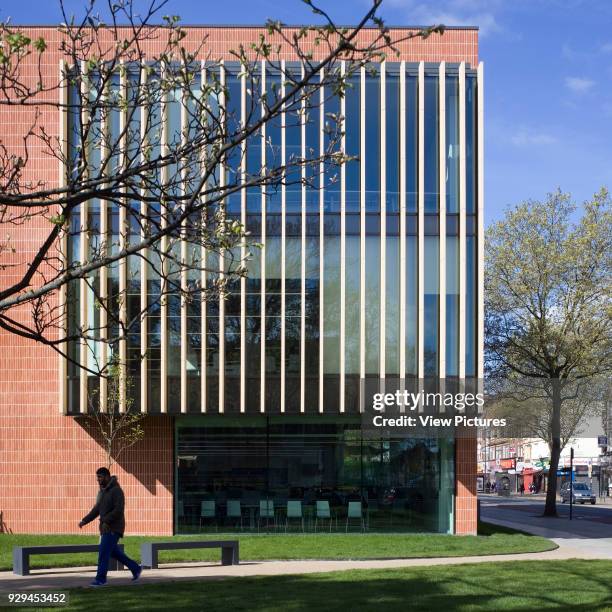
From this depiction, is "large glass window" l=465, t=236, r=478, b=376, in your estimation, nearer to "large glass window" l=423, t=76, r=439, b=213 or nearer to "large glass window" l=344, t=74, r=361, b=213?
"large glass window" l=423, t=76, r=439, b=213

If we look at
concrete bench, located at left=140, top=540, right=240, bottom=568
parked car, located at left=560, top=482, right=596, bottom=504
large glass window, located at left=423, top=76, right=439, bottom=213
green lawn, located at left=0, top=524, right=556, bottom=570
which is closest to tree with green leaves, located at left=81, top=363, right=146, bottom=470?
green lawn, located at left=0, top=524, right=556, bottom=570

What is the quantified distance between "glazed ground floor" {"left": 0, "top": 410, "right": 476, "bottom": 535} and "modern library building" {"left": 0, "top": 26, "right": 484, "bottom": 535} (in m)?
0.04

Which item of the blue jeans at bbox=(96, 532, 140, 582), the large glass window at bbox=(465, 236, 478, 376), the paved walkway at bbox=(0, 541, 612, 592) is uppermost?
the large glass window at bbox=(465, 236, 478, 376)

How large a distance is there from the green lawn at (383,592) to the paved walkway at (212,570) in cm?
115

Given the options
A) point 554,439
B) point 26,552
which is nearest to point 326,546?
point 26,552

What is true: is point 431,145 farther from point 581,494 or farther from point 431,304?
point 581,494

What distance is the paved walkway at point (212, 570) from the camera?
1648cm

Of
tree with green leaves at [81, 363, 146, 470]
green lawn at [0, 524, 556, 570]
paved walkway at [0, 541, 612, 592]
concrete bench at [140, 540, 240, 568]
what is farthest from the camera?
tree with green leaves at [81, 363, 146, 470]

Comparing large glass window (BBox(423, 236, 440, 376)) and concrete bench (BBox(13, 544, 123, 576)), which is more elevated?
large glass window (BBox(423, 236, 440, 376))

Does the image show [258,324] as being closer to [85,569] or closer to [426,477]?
[426,477]

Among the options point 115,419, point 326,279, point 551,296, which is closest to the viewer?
point 326,279

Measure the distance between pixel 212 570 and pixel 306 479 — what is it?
9027 mm

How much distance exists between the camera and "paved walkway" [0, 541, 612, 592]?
16.5m

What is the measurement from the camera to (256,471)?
27.4m
